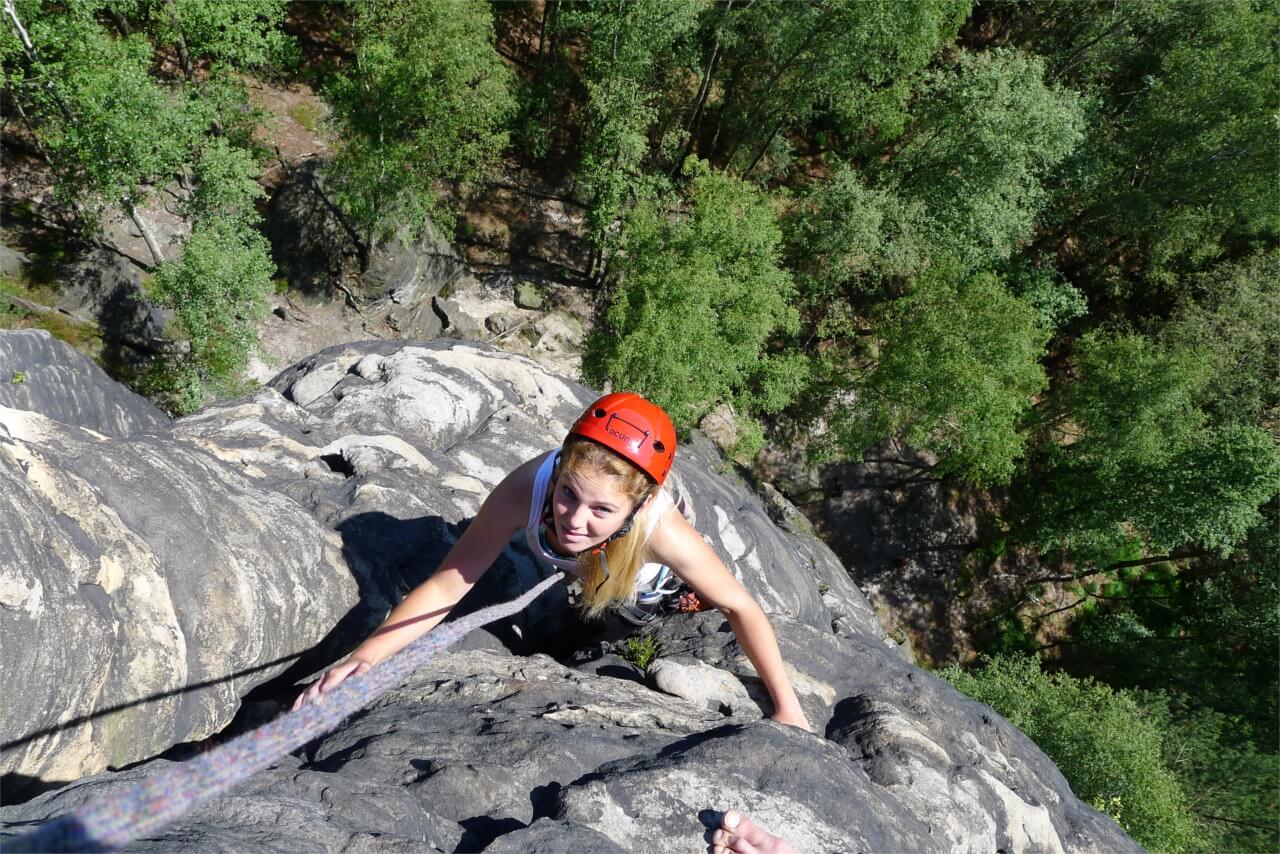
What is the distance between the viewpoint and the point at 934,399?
21.0 meters

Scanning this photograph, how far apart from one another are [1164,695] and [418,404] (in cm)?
2807

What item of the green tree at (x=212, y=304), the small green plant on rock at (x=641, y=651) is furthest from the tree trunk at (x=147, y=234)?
the small green plant on rock at (x=641, y=651)

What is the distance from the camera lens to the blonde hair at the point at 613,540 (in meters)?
3.69

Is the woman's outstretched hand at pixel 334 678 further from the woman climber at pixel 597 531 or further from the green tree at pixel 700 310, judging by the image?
the green tree at pixel 700 310

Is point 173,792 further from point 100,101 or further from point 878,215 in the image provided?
point 878,215

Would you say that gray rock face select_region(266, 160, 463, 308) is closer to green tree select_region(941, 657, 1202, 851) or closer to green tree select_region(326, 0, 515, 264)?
green tree select_region(326, 0, 515, 264)

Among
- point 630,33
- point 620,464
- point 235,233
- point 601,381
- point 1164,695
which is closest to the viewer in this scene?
point 620,464

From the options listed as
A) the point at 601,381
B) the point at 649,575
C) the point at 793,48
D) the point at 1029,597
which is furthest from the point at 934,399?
the point at 649,575

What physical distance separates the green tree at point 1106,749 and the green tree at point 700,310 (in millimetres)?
11263

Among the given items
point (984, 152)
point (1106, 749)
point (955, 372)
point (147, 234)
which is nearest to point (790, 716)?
point (955, 372)

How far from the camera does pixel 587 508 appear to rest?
3.78 metres

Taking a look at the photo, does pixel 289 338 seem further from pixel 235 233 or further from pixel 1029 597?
pixel 1029 597

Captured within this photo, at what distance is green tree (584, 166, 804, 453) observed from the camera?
18.5 metres

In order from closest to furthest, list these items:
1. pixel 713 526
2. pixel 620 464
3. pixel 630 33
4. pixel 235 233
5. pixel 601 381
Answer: pixel 620 464
pixel 713 526
pixel 235 233
pixel 601 381
pixel 630 33
